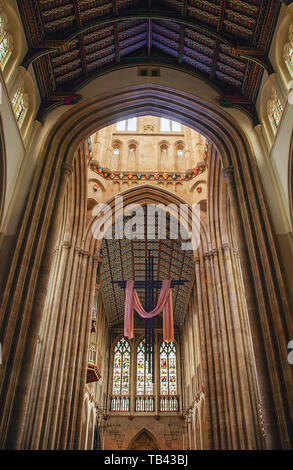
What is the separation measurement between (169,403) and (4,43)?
1060 inches

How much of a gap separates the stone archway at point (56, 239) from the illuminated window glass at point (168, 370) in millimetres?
16777

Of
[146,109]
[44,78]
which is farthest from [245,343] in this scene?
[44,78]

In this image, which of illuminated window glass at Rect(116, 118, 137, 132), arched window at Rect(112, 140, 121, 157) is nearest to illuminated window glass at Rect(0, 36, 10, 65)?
arched window at Rect(112, 140, 121, 157)

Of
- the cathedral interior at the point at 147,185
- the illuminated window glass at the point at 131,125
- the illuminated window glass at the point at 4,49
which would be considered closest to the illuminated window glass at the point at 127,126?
the illuminated window glass at the point at 131,125

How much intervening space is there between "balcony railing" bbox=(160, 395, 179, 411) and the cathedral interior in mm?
9394

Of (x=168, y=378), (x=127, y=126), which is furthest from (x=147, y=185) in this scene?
(x=168, y=378)

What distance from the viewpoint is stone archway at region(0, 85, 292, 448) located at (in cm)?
754

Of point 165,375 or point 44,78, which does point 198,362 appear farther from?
point 44,78

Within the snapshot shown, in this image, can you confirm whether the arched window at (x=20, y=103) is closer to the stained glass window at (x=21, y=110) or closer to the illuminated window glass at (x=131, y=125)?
the stained glass window at (x=21, y=110)

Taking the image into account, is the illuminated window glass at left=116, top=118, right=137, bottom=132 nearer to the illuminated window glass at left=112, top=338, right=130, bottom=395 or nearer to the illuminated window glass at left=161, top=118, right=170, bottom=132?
the illuminated window glass at left=161, top=118, right=170, bottom=132

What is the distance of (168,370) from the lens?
29.9m

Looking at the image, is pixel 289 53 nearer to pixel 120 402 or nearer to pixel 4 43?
pixel 4 43
